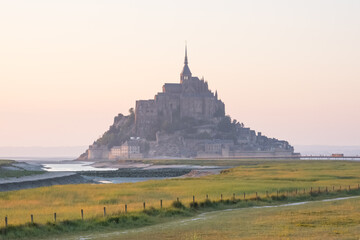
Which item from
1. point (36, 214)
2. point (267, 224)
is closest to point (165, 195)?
point (36, 214)

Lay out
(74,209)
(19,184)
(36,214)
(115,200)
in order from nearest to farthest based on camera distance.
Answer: (36,214), (74,209), (115,200), (19,184)

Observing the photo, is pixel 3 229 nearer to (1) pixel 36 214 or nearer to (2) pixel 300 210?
(1) pixel 36 214

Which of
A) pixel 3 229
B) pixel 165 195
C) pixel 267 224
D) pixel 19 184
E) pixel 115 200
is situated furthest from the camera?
pixel 19 184

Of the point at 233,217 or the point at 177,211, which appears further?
the point at 177,211

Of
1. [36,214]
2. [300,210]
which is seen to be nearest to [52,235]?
[36,214]

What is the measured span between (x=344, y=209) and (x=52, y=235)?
1793cm

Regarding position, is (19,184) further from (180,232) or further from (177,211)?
(180,232)

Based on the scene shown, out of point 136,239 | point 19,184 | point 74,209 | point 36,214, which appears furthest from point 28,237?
point 19,184

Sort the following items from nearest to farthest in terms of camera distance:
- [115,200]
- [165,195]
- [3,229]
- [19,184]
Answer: [3,229] → [115,200] → [165,195] → [19,184]

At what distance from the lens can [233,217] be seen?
38.2m

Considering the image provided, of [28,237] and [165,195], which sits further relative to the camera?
[165,195]

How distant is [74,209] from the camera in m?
45.1

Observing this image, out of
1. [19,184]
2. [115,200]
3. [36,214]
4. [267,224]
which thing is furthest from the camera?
[19,184]

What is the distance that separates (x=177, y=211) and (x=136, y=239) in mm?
11767
